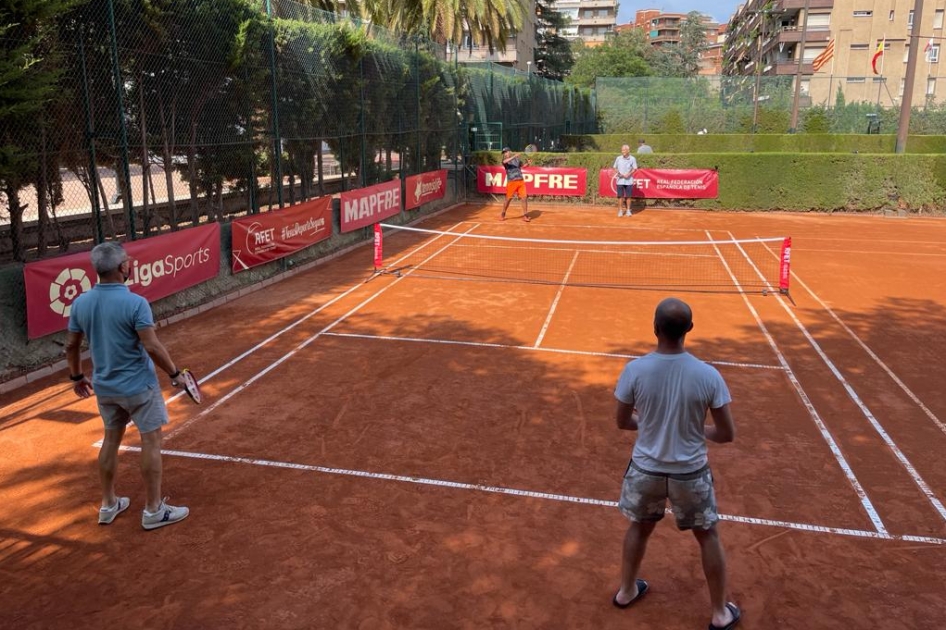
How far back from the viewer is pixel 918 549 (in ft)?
17.4

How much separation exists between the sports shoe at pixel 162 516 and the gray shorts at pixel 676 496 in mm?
3525

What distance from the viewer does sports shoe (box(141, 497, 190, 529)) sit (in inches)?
216

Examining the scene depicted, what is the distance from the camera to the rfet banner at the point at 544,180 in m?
24.3

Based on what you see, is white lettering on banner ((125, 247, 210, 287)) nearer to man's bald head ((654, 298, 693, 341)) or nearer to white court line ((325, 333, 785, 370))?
white court line ((325, 333, 785, 370))

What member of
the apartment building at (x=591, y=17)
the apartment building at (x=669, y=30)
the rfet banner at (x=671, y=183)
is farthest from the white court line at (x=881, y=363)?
the apartment building at (x=669, y=30)

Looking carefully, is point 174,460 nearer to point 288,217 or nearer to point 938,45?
point 288,217

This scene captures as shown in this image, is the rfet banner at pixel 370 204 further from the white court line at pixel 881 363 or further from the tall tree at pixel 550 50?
the tall tree at pixel 550 50

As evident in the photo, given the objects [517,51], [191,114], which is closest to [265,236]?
[191,114]

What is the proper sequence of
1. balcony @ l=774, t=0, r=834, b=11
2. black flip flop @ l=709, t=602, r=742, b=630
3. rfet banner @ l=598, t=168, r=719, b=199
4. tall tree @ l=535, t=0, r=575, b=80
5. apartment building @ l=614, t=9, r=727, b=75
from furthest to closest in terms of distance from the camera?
apartment building @ l=614, t=9, r=727, b=75 → tall tree @ l=535, t=0, r=575, b=80 → balcony @ l=774, t=0, r=834, b=11 → rfet banner @ l=598, t=168, r=719, b=199 → black flip flop @ l=709, t=602, r=742, b=630

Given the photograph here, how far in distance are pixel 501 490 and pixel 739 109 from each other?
4654cm

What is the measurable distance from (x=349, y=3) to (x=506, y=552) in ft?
92.3

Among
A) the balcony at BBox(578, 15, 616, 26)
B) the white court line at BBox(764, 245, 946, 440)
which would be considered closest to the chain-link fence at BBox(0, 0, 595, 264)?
the white court line at BBox(764, 245, 946, 440)

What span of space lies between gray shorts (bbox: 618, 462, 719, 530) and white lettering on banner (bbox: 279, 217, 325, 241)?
37.8ft

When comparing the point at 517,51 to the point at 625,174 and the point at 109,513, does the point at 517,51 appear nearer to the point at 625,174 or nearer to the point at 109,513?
the point at 625,174
